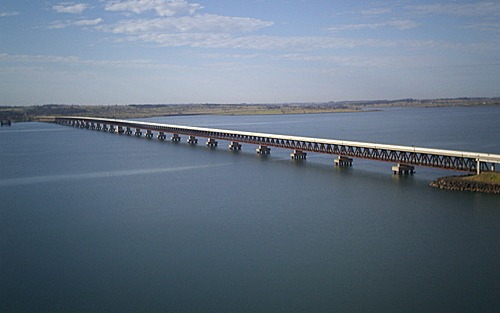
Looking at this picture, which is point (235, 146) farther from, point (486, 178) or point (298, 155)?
point (486, 178)

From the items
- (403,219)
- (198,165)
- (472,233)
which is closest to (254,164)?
(198,165)

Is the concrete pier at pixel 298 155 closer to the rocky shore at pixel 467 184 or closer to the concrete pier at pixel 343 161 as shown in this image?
the concrete pier at pixel 343 161

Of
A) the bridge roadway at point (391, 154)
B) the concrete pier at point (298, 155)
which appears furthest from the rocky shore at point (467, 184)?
the concrete pier at point (298, 155)

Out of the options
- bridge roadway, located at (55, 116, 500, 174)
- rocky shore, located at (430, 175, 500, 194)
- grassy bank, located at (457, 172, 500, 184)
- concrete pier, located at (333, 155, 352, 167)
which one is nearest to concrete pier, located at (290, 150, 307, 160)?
bridge roadway, located at (55, 116, 500, 174)

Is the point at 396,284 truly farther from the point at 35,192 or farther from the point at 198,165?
the point at 198,165

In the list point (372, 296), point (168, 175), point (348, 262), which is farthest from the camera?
point (168, 175)

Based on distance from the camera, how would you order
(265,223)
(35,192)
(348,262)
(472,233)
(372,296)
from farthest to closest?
(35,192) < (265,223) < (472,233) < (348,262) < (372,296)
